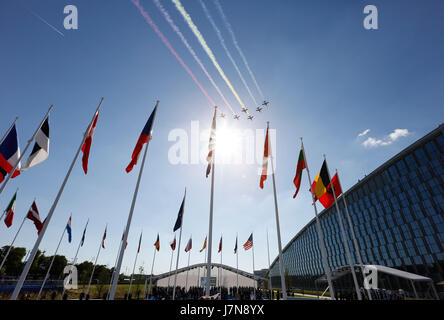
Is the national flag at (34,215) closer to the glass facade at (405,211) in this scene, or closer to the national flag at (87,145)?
the national flag at (87,145)

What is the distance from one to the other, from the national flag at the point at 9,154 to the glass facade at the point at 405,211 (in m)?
60.5

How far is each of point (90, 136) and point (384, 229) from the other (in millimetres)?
63505

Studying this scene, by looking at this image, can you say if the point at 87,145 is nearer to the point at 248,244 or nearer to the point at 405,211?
the point at 248,244

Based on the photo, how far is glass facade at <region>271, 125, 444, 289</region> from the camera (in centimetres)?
3894

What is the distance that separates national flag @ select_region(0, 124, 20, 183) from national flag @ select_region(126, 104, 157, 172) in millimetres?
6392

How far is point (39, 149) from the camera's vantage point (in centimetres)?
1104

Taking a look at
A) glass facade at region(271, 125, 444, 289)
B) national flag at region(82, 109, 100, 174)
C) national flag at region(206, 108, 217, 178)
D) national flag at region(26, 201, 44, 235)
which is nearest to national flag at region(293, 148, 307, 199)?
national flag at region(206, 108, 217, 178)

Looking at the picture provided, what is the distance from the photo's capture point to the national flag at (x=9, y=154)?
10.8 metres

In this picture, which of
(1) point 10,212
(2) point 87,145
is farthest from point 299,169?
(1) point 10,212

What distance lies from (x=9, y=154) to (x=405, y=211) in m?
63.8

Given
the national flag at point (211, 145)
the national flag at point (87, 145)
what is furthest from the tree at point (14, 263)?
the national flag at point (211, 145)
